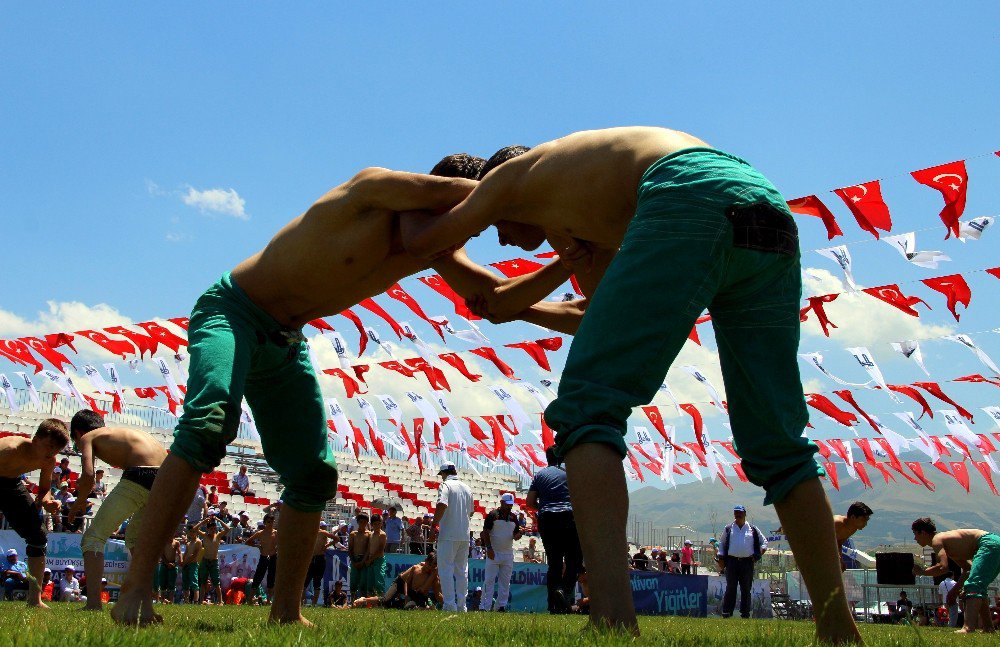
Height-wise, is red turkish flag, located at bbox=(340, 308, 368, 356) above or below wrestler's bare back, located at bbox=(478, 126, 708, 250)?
above

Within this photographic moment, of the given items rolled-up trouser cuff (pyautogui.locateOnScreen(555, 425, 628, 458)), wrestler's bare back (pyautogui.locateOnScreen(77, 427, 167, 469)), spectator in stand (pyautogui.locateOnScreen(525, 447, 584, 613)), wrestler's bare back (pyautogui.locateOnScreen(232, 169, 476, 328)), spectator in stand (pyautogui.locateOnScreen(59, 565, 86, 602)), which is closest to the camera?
rolled-up trouser cuff (pyautogui.locateOnScreen(555, 425, 628, 458))

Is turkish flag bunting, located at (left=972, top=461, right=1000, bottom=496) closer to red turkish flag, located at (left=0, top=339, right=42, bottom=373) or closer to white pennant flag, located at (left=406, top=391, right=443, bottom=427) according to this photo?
white pennant flag, located at (left=406, top=391, right=443, bottom=427)

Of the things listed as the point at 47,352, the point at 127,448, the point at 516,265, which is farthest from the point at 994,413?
the point at 47,352

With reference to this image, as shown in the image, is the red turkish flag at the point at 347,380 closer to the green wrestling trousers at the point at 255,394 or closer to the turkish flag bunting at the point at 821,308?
the turkish flag bunting at the point at 821,308

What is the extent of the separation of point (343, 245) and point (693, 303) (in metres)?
1.80

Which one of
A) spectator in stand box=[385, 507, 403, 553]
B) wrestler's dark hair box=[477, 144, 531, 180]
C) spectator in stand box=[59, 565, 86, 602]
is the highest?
wrestler's dark hair box=[477, 144, 531, 180]

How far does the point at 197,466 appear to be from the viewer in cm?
337

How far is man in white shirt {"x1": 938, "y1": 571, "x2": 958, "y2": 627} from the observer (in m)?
12.1

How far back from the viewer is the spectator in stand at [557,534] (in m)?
8.75

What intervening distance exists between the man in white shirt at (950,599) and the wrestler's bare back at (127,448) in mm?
9394

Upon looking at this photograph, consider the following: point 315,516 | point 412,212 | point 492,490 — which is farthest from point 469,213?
point 492,490

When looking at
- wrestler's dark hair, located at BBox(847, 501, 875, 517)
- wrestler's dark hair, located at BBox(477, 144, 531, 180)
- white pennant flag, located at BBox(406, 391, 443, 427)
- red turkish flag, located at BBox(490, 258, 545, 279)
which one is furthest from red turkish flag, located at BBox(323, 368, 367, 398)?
wrestler's dark hair, located at BBox(477, 144, 531, 180)

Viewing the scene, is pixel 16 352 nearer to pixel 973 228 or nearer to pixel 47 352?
pixel 47 352

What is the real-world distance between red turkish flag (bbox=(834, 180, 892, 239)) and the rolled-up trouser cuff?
9.33m
